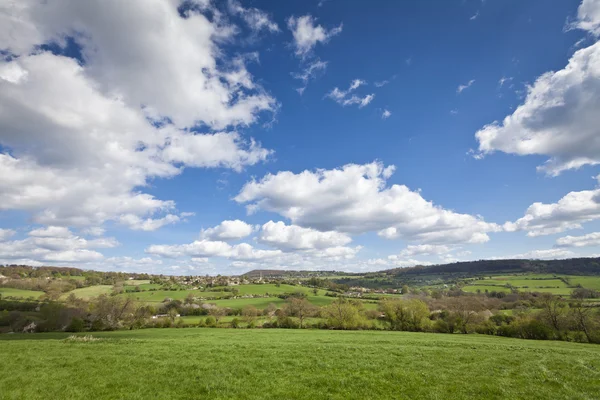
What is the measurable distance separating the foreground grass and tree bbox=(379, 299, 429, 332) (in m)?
51.4

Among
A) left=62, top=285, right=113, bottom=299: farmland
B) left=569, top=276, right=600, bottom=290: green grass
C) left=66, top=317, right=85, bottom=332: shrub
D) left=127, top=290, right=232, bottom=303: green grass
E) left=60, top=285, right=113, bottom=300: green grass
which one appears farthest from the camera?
left=569, top=276, right=600, bottom=290: green grass

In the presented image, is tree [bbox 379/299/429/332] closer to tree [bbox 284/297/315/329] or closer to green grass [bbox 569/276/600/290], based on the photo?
tree [bbox 284/297/315/329]

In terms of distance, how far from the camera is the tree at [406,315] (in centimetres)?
6981

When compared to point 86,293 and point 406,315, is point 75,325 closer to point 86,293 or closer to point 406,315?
point 406,315

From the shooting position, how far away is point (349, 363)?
1875cm

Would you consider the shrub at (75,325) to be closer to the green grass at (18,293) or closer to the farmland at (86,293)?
the farmland at (86,293)

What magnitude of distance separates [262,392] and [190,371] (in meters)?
6.00

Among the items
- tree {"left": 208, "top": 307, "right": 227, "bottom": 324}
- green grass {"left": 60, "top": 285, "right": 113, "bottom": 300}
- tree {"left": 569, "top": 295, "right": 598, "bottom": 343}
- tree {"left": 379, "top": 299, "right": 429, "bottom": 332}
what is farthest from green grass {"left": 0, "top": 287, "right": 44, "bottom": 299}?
tree {"left": 569, "top": 295, "right": 598, "bottom": 343}

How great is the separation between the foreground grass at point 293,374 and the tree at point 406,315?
51.4m

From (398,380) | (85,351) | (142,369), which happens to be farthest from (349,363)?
(85,351)

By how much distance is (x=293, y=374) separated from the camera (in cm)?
1648

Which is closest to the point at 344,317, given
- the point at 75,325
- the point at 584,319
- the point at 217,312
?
the point at 584,319

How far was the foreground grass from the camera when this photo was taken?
1388 centimetres

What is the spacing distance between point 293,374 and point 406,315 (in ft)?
211
